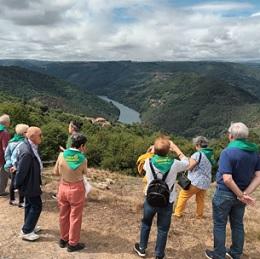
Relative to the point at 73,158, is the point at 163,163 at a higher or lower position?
higher

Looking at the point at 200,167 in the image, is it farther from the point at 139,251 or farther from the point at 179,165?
the point at 139,251

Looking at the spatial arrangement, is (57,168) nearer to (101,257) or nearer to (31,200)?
(31,200)

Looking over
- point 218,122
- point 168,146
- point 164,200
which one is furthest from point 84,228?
point 218,122

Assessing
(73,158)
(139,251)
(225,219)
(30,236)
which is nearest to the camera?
(225,219)

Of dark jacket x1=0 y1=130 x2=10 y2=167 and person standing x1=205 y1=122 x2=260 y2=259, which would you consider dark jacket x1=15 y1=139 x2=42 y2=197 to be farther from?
person standing x1=205 y1=122 x2=260 y2=259

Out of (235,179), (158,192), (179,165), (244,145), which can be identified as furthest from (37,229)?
(244,145)

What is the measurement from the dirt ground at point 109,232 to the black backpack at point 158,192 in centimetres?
121

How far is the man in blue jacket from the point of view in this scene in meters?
6.52

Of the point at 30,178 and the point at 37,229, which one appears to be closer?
the point at 30,178

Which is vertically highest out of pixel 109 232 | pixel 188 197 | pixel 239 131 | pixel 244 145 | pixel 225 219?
pixel 239 131

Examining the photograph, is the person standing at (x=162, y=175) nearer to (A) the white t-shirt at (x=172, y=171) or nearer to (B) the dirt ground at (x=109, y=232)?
(A) the white t-shirt at (x=172, y=171)

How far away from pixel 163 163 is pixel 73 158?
1468 millimetres

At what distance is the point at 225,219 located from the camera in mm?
5953

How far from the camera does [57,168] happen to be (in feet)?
20.5
